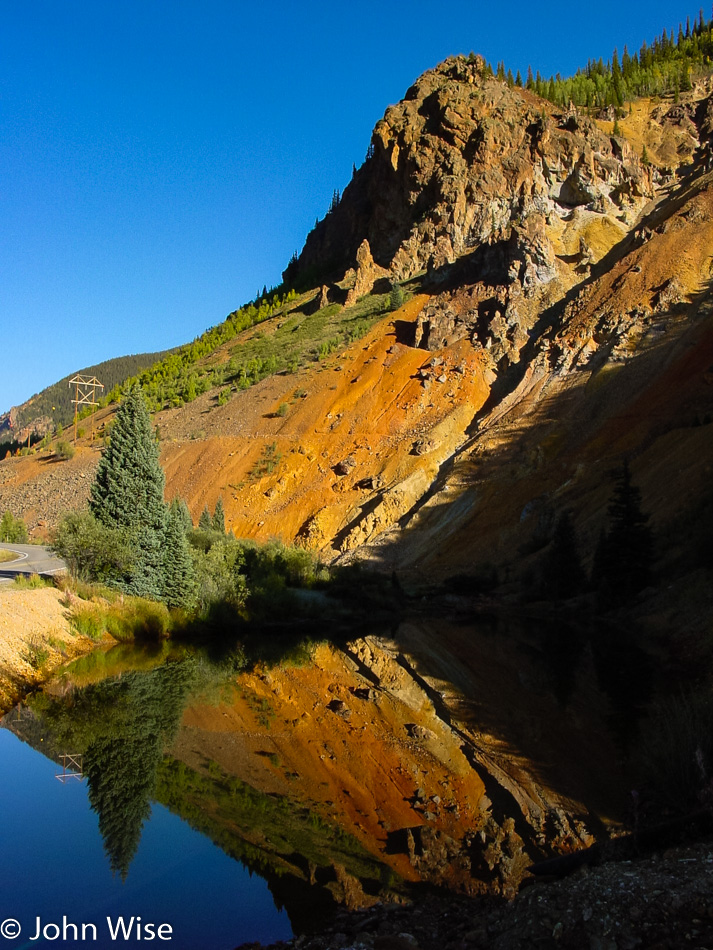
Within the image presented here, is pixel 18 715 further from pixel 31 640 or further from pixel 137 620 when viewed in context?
pixel 137 620

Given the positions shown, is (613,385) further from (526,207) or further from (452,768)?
(452,768)

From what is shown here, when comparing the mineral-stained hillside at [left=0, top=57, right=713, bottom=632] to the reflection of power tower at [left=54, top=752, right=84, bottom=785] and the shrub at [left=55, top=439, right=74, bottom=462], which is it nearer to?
the shrub at [left=55, top=439, right=74, bottom=462]

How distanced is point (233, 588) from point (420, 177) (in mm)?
59912

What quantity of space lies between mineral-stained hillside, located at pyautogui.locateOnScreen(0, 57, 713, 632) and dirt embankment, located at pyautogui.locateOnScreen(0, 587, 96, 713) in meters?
22.2

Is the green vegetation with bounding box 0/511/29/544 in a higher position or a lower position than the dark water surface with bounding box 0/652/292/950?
higher

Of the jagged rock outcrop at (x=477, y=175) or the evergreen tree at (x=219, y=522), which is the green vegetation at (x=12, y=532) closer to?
the evergreen tree at (x=219, y=522)

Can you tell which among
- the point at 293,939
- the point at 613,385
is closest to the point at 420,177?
the point at 613,385

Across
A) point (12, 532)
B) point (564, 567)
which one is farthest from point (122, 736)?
point (12, 532)

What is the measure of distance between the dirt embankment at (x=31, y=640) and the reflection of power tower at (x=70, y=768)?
3.86 m

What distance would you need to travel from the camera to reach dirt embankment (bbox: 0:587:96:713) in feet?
60.8

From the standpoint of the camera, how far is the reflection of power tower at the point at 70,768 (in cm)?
1284

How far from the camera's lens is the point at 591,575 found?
3453 centimetres

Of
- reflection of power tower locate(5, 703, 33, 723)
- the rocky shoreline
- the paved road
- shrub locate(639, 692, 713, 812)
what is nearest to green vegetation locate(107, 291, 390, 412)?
the paved road

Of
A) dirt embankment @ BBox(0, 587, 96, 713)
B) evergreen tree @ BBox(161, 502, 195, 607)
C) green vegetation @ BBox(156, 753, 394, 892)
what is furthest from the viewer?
evergreen tree @ BBox(161, 502, 195, 607)
